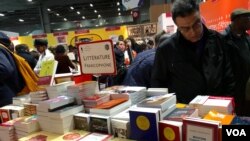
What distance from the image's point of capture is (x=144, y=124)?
3.95ft

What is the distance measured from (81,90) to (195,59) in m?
0.84

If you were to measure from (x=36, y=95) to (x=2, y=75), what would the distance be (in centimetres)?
81

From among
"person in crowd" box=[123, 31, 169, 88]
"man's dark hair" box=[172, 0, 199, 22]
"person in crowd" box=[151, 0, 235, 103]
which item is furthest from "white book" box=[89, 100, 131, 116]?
"person in crowd" box=[123, 31, 169, 88]

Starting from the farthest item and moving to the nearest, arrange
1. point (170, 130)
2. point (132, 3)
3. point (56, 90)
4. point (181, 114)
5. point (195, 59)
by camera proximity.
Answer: point (132, 3)
point (195, 59)
point (56, 90)
point (181, 114)
point (170, 130)

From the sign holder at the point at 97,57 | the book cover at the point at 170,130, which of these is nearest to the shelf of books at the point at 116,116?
the book cover at the point at 170,130

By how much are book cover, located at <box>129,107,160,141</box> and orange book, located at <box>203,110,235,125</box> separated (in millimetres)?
230

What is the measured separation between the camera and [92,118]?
4.61 feet

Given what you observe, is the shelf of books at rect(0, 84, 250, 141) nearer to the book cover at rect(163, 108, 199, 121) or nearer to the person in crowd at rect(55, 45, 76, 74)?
the book cover at rect(163, 108, 199, 121)

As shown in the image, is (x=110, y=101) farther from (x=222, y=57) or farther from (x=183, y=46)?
(x=222, y=57)

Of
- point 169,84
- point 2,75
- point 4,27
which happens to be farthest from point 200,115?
point 4,27

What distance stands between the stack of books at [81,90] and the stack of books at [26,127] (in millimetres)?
264

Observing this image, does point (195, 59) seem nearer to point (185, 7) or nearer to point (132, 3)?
point (185, 7)

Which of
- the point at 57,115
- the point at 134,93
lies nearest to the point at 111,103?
the point at 134,93

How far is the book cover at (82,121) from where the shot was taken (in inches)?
56.6
